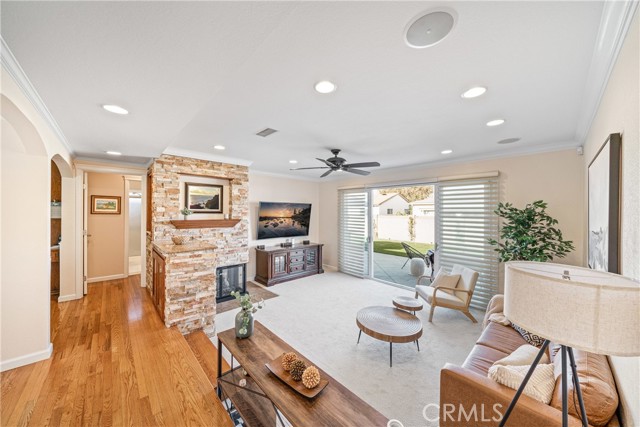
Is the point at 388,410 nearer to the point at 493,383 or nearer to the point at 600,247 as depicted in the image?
the point at 493,383

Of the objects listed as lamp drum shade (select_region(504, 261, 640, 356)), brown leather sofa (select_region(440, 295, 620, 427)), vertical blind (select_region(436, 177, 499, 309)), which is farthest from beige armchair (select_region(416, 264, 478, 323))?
lamp drum shade (select_region(504, 261, 640, 356))

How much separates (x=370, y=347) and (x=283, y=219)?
151 inches

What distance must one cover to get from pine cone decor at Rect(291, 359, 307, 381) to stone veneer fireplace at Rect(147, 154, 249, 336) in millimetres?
2223

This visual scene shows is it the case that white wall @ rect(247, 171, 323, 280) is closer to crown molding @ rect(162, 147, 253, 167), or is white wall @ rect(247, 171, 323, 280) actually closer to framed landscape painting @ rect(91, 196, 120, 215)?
crown molding @ rect(162, 147, 253, 167)

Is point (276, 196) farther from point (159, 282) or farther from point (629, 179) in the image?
point (629, 179)

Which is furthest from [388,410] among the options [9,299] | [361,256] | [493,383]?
[361,256]

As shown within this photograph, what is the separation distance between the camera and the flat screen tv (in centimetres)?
580

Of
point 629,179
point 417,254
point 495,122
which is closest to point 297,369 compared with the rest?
point 629,179

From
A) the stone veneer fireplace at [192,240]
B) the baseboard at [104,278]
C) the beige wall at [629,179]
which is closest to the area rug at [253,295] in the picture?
the stone veneer fireplace at [192,240]

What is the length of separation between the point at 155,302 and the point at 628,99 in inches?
208

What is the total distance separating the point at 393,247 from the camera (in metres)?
11.1

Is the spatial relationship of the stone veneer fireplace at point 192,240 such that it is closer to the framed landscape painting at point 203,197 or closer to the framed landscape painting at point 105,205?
the framed landscape painting at point 203,197

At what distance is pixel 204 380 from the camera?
226 centimetres

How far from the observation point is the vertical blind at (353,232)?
6.16 meters
